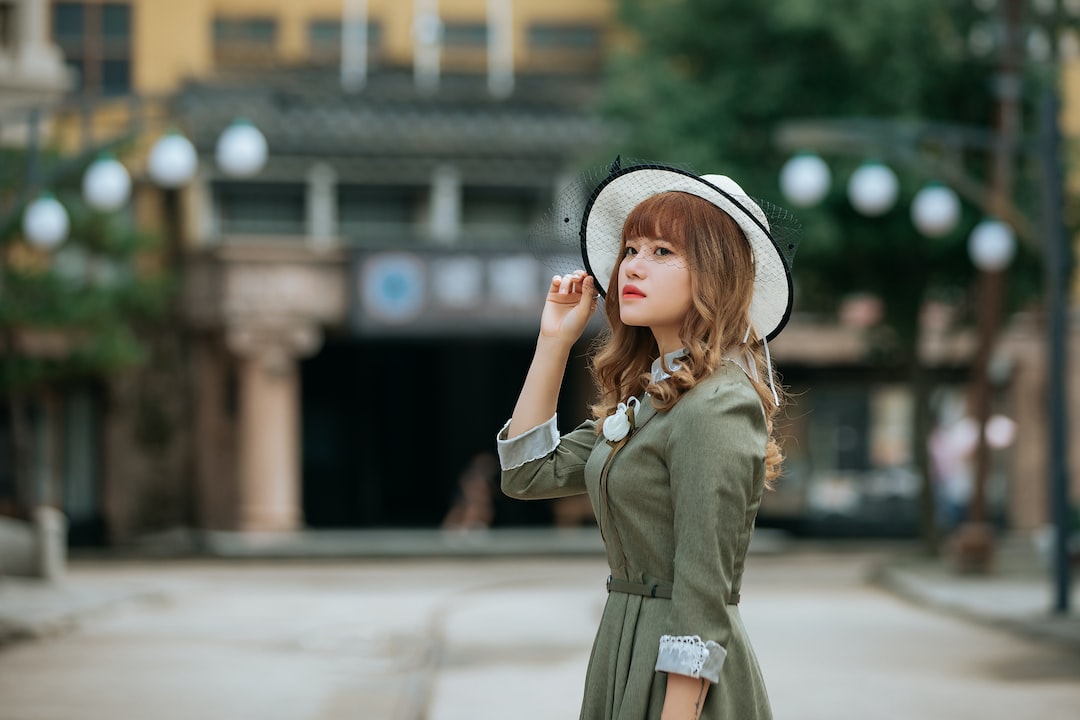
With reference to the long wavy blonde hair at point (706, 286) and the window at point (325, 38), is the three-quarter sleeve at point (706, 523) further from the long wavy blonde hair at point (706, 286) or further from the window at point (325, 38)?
the window at point (325, 38)

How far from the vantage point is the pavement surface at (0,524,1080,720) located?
10.0 metres

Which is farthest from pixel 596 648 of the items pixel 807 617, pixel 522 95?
pixel 522 95

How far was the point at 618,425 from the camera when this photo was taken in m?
3.54

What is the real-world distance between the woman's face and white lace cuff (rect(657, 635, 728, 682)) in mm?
626

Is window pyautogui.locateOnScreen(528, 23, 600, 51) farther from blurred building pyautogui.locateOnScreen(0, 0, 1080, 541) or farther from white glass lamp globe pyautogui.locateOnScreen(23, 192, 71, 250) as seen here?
white glass lamp globe pyautogui.locateOnScreen(23, 192, 71, 250)

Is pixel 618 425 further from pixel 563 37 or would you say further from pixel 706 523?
pixel 563 37

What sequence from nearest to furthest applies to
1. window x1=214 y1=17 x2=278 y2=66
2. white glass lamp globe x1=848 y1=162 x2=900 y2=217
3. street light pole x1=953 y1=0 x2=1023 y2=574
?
white glass lamp globe x1=848 y1=162 x2=900 y2=217 → street light pole x1=953 y1=0 x2=1023 y2=574 → window x1=214 y1=17 x2=278 y2=66

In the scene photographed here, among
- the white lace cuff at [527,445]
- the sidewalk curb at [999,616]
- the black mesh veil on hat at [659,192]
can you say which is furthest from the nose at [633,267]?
the sidewalk curb at [999,616]

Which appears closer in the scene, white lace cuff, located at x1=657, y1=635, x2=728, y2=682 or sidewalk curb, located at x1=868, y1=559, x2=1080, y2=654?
white lace cuff, located at x1=657, y1=635, x2=728, y2=682

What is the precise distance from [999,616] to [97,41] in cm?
2186

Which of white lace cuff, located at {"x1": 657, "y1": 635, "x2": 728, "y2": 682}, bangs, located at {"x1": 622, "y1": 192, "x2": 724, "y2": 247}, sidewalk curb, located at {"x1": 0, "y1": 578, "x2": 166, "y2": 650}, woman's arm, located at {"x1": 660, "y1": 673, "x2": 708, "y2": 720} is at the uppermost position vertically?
bangs, located at {"x1": 622, "y1": 192, "x2": 724, "y2": 247}

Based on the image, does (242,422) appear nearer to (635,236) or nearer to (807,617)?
(807,617)

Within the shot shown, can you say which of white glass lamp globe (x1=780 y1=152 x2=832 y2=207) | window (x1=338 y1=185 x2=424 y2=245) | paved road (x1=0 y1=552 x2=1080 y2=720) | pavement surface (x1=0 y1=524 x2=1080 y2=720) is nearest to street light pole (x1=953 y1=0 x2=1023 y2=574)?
pavement surface (x1=0 y1=524 x2=1080 y2=720)

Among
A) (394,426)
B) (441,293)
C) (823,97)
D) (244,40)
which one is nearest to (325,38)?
(244,40)
